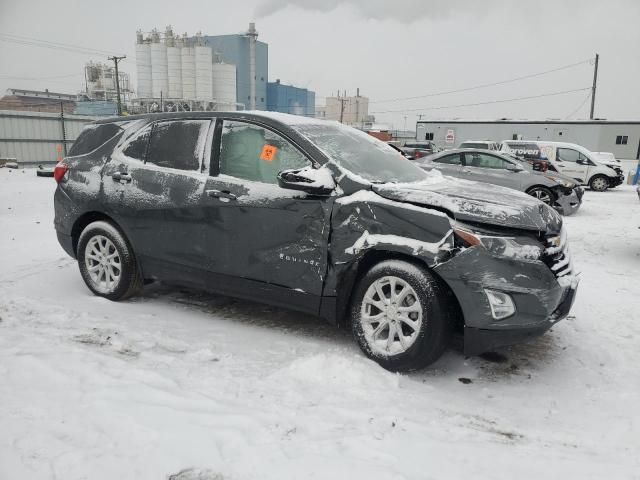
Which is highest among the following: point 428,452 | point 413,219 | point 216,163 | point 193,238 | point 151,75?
point 151,75

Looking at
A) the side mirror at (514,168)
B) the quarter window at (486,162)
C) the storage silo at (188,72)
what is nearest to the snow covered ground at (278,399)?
the side mirror at (514,168)

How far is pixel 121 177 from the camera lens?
4.50m

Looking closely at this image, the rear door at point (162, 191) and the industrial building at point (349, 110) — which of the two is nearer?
the rear door at point (162, 191)

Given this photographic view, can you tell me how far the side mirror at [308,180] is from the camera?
3494 mm

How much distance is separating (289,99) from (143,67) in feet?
66.7

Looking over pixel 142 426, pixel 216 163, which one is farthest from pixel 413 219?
pixel 142 426

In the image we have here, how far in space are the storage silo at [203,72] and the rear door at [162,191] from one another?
47232 millimetres

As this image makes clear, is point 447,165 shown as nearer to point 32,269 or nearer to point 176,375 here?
point 32,269

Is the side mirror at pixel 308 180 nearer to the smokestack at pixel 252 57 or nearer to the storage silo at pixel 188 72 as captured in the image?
the storage silo at pixel 188 72

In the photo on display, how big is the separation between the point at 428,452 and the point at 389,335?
0.96 meters

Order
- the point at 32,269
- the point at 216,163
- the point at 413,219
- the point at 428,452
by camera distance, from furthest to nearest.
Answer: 1. the point at 32,269
2. the point at 216,163
3. the point at 413,219
4. the point at 428,452

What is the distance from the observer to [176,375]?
3.31 metres

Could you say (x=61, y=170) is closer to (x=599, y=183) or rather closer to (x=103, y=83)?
(x=599, y=183)

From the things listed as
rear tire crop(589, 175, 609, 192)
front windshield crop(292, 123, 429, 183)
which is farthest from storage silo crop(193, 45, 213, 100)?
front windshield crop(292, 123, 429, 183)
